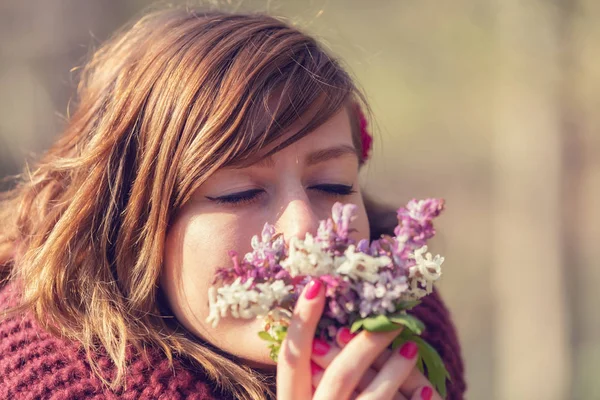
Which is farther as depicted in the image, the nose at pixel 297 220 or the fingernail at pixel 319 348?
the nose at pixel 297 220

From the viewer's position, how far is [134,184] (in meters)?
2.22

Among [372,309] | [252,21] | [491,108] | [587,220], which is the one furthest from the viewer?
[491,108]

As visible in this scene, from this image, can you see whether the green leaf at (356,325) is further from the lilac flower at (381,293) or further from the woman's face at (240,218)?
the woman's face at (240,218)

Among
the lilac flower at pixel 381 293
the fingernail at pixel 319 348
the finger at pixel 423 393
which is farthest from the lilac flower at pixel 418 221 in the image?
the finger at pixel 423 393

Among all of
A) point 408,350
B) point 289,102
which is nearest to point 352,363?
point 408,350

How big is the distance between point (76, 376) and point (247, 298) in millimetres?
778

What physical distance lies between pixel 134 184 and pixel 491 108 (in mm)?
7621

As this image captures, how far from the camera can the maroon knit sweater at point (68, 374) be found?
2115 millimetres

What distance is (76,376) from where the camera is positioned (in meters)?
2.15

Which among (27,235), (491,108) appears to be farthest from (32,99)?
(491,108)

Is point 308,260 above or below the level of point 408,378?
above

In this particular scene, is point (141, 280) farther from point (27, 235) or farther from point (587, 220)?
point (587, 220)

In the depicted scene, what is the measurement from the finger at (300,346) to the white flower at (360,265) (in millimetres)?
81

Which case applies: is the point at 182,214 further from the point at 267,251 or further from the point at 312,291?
the point at 312,291
